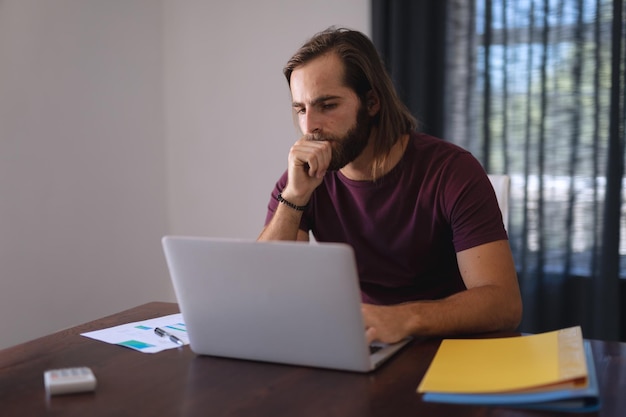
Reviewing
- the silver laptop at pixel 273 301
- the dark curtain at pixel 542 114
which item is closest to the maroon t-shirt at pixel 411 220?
the silver laptop at pixel 273 301

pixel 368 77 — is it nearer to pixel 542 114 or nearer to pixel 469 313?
pixel 469 313

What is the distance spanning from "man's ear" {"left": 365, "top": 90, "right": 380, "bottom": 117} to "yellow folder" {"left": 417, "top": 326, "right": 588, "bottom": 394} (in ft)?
2.68

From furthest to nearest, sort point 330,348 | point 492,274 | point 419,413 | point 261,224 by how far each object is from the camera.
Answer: point 261,224 → point 492,274 → point 330,348 → point 419,413

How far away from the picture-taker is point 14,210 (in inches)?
115

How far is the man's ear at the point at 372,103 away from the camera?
1.97 meters

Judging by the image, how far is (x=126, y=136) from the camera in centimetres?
350

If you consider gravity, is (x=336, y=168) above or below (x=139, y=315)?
above

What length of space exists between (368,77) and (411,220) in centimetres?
40

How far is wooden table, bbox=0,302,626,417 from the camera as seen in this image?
103cm

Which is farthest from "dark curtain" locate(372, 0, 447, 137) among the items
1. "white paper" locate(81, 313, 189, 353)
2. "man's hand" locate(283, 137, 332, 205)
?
"white paper" locate(81, 313, 189, 353)

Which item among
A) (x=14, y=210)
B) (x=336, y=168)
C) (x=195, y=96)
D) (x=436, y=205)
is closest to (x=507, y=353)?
(x=436, y=205)

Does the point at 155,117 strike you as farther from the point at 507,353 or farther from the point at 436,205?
the point at 507,353

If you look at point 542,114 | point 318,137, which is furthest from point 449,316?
point 542,114

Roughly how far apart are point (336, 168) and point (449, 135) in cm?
132
